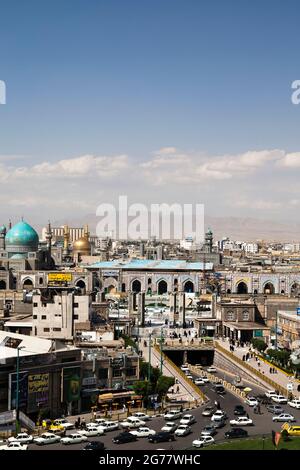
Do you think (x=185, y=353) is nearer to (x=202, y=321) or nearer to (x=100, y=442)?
(x=202, y=321)

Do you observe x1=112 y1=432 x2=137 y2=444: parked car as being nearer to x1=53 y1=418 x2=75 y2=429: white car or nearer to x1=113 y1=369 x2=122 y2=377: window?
x1=53 y1=418 x2=75 y2=429: white car

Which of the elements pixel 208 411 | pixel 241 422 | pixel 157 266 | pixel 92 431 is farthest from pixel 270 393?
pixel 157 266

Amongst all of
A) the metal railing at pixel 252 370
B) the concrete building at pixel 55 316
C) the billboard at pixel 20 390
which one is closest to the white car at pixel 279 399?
the metal railing at pixel 252 370

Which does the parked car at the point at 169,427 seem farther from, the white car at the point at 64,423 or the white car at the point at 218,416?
the white car at the point at 64,423

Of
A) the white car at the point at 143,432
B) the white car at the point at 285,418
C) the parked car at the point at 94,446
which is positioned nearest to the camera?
the parked car at the point at 94,446

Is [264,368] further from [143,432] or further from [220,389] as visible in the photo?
[143,432]
